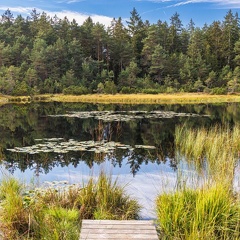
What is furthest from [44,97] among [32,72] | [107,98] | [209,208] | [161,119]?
[209,208]

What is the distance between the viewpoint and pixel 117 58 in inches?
2045

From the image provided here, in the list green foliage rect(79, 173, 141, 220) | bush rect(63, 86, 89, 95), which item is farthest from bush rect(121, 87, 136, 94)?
green foliage rect(79, 173, 141, 220)

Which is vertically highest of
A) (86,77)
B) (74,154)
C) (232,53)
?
(232,53)

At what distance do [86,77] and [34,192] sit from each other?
40.9 metres

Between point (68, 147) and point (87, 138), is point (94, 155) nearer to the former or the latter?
point (68, 147)

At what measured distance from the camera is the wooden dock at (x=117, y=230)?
11.7ft

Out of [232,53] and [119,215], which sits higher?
[232,53]

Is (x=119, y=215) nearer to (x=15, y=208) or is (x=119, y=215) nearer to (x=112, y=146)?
(x=15, y=208)

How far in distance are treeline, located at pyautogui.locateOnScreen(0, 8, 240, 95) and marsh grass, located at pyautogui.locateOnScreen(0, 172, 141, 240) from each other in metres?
33.6

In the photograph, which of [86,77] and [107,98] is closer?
[107,98]

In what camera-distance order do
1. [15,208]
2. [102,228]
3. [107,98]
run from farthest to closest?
[107,98], [15,208], [102,228]

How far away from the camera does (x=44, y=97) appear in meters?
38.7

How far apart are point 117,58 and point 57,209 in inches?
1916

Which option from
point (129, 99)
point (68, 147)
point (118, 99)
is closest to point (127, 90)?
point (118, 99)
